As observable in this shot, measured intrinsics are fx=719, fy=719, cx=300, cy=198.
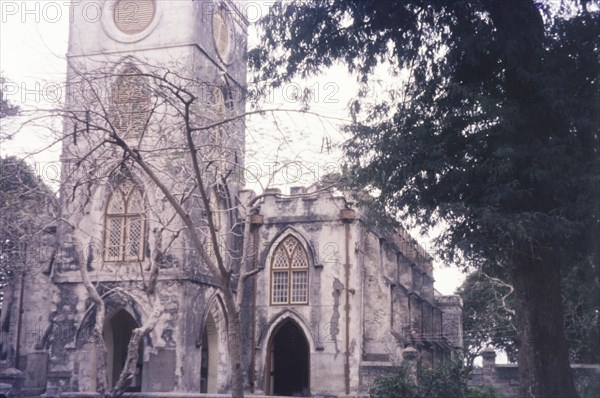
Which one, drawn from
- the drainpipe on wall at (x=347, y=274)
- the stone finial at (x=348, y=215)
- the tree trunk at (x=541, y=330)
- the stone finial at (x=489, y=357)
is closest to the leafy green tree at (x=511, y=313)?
Result: the stone finial at (x=489, y=357)

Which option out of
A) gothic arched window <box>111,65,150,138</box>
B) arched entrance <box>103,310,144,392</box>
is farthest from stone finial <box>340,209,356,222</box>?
gothic arched window <box>111,65,150,138</box>

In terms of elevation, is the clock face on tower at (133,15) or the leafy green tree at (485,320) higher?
the clock face on tower at (133,15)

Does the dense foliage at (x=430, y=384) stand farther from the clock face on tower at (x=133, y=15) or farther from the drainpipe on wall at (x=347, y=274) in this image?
the clock face on tower at (x=133, y=15)

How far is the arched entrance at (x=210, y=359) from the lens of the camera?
80.8 ft

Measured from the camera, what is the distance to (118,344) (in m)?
24.9

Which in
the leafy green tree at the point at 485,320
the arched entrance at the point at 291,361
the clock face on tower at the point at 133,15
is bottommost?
the arched entrance at the point at 291,361

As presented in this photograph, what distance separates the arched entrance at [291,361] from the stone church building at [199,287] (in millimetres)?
41

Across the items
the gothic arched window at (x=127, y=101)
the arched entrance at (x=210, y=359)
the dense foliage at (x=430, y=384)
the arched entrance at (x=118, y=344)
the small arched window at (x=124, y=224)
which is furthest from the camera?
the arched entrance at (x=210, y=359)

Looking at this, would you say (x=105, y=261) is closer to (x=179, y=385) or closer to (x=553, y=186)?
Result: (x=179, y=385)

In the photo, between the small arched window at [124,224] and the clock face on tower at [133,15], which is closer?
the small arched window at [124,224]

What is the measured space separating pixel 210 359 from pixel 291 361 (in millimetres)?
3386

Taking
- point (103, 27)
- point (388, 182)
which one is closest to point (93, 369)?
point (103, 27)

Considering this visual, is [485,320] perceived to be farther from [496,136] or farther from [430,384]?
[496,136]

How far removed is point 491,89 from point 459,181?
1994 millimetres
